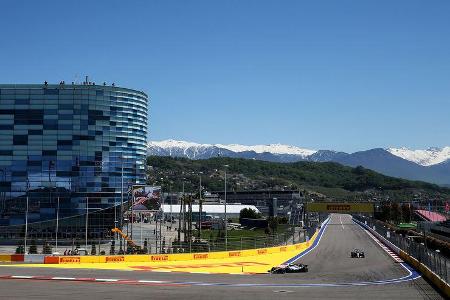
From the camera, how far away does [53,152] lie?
123m

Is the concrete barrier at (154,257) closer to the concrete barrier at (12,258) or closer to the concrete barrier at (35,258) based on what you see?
the concrete barrier at (35,258)

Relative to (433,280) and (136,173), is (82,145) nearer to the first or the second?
(136,173)

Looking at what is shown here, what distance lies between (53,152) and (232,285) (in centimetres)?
9361

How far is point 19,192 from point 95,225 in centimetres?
1883

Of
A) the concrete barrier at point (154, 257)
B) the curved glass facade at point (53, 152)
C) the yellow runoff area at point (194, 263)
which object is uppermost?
the curved glass facade at point (53, 152)

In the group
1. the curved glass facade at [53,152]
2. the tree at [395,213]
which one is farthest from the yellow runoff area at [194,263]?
the tree at [395,213]

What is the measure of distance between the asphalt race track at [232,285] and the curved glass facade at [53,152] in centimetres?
7586

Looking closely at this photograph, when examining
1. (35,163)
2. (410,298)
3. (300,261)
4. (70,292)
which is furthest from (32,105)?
(410,298)

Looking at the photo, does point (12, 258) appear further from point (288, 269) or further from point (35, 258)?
point (288, 269)

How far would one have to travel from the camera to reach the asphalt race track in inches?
1307

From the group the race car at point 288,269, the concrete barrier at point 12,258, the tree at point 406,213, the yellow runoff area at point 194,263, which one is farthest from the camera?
the tree at point 406,213

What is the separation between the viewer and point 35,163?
123 metres

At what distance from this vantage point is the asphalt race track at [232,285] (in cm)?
3319

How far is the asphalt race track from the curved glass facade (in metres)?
75.9
